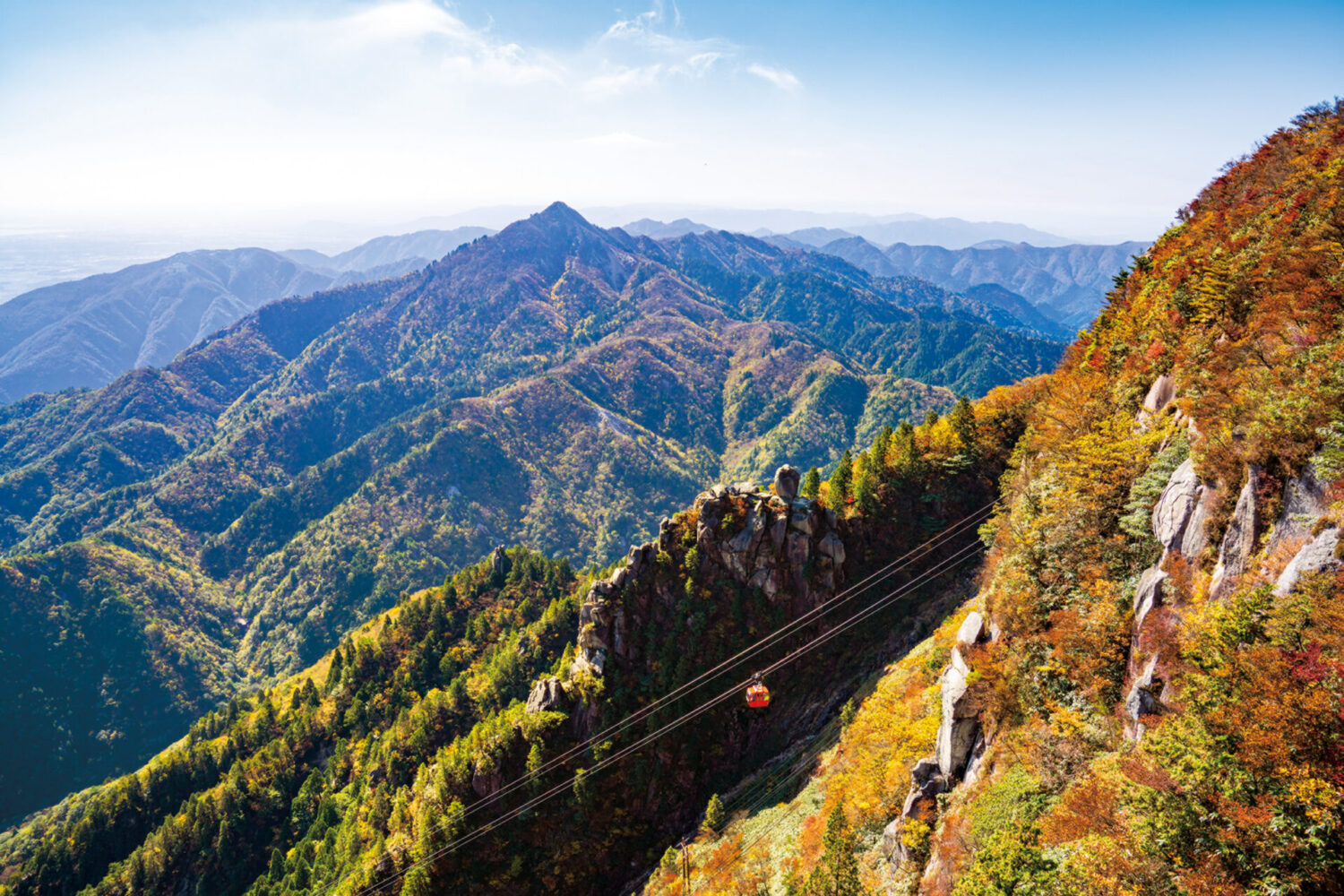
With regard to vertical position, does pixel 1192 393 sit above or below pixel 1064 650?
above

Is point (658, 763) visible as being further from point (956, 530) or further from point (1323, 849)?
point (1323, 849)

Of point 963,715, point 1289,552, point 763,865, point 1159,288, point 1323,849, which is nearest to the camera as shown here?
point 1323,849

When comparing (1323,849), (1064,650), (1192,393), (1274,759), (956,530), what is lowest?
(956,530)

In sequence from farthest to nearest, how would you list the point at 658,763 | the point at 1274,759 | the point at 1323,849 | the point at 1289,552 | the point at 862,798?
the point at 658,763, the point at 862,798, the point at 1289,552, the point at 1274,759, the point at 1323,849

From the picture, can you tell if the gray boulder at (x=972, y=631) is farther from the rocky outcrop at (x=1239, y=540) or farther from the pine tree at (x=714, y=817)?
the pine tree at (x=714, y=817)

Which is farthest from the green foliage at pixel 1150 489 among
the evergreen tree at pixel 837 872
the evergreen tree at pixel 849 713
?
the evergreen tree at pixel 849 713

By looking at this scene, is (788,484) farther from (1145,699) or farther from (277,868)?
(277,868)

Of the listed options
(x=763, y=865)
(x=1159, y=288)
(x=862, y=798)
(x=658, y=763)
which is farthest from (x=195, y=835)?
(x=1159, y=288)
